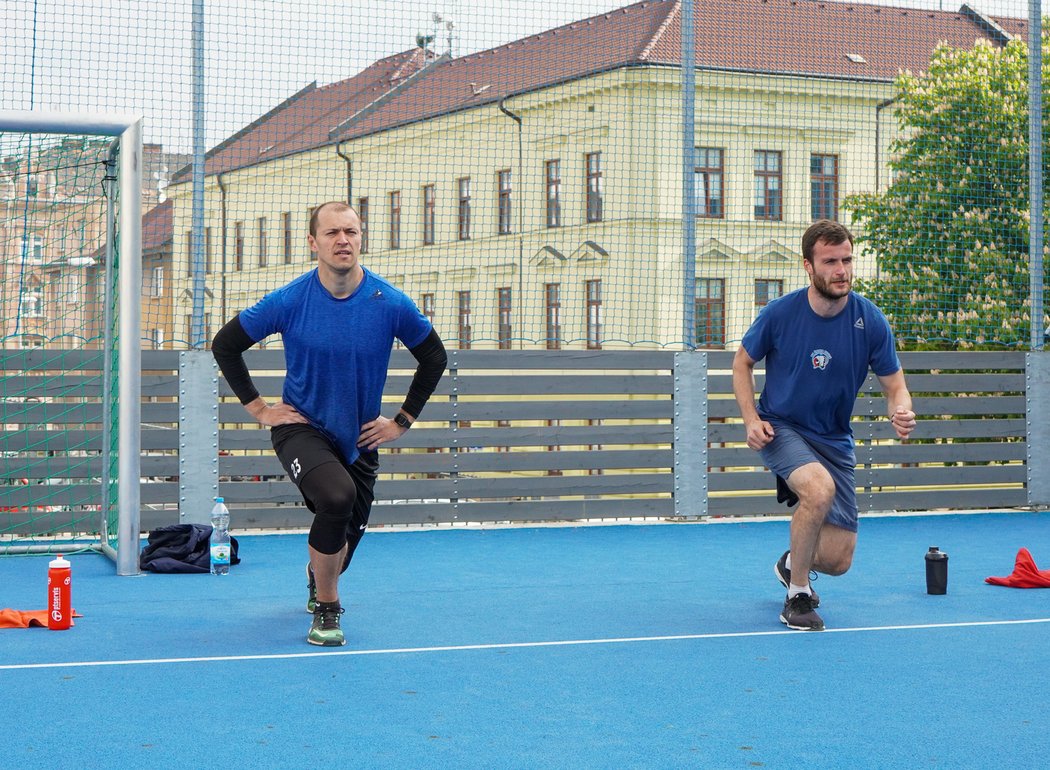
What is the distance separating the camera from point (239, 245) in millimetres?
11367

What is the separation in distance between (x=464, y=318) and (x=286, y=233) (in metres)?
A: 1.61

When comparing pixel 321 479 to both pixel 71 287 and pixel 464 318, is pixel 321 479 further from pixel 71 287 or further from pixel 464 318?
pixel 464 318

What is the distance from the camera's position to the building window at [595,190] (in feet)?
39.5

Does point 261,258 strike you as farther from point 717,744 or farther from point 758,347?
point 717,744

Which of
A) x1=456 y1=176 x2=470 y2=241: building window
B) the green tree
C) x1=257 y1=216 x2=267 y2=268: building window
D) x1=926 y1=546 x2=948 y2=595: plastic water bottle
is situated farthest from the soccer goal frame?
the green tree

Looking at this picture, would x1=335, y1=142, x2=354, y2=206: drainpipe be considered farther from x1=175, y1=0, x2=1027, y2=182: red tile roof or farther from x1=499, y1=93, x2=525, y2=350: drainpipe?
x1=499, y1=93, x2=525, y2=350: drainpipe

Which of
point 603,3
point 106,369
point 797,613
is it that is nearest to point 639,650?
point 797,613

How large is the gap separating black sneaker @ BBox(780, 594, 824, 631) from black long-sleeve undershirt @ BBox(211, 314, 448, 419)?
189 cm

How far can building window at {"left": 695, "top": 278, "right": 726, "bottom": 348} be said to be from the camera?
1176cm

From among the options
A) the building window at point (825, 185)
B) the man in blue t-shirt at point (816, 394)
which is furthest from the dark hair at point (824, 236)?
the building window at point (825, 185)

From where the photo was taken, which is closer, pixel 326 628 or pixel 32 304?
pixel 326 628

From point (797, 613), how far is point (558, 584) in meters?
1.89

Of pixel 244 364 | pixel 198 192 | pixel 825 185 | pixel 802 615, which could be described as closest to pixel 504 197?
pixel 198 192

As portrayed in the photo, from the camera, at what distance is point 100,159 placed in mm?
9219
